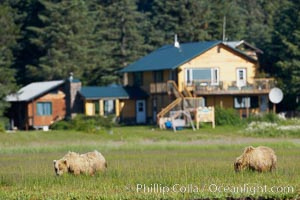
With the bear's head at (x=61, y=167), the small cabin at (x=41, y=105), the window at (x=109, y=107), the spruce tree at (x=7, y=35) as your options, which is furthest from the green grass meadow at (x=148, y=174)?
the spruce tree at (x=7, y=35)

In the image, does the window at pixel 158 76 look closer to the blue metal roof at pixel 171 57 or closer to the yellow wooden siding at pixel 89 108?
the blue metal roof at pixel 171 57

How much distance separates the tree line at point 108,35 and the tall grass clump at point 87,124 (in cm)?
570

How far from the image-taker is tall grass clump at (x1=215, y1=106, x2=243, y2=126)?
56669mm

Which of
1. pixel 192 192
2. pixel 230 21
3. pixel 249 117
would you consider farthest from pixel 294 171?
pixel 230 21

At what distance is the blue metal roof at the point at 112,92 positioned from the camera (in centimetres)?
6294

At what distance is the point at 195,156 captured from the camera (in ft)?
110

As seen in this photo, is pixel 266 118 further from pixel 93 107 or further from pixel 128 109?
pixel 93 107

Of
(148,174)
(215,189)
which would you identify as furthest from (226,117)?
(215,189)

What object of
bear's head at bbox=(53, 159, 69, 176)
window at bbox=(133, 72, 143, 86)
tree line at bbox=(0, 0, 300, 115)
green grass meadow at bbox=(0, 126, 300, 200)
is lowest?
green grass meadow at bbox=(0, 126, 300, 200)

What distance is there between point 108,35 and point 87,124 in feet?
84.2

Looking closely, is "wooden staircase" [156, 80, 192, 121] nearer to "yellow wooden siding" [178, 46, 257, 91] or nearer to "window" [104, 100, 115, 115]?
"yellow wooden siding" [178, 46, 257, 91]

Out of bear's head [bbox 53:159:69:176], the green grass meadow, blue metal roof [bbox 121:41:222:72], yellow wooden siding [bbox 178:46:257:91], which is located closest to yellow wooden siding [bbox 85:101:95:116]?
blue metal roof [bbox 121:41:222:72]

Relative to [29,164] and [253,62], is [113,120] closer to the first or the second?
[253,62]

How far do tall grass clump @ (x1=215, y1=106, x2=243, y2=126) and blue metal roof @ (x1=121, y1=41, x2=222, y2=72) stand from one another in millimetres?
4848
